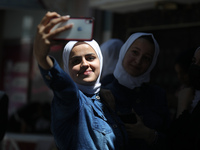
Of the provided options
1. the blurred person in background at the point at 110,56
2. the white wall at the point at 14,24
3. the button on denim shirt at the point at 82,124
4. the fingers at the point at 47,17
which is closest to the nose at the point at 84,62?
the button on denim shirt at the point at 82,124

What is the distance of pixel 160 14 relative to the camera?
5.57 m

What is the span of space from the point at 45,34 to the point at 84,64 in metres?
0.47

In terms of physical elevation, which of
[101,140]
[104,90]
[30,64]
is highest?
[104,90]

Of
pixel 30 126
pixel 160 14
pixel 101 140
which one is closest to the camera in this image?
pixel 101 140

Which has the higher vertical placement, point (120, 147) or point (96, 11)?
point (96, 11)

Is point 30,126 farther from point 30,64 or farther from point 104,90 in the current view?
point 104,90

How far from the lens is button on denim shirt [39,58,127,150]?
195 cm

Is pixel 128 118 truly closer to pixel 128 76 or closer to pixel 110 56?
pixel 128 76

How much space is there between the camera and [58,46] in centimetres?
383

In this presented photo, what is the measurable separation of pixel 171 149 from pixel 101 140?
0.46 metres

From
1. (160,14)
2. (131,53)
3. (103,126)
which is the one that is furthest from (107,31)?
(103,126)

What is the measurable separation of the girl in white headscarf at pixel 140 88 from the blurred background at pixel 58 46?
2.69 feet

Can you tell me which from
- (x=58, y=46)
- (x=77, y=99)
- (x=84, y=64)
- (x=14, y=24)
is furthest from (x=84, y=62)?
(x=14, y=24)

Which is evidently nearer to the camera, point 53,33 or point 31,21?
point 53,33
